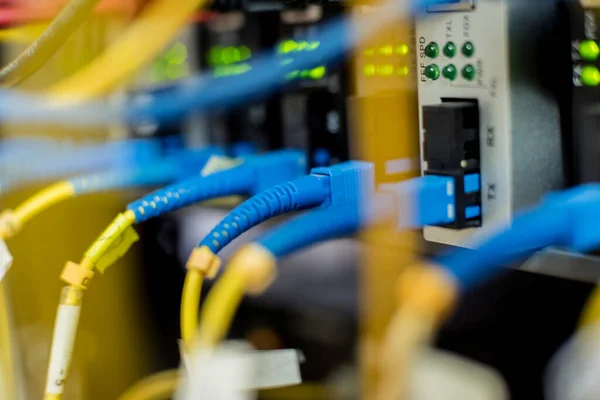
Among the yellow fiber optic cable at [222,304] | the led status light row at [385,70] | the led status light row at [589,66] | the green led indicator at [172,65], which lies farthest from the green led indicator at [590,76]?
the green led indicator at [172,65]

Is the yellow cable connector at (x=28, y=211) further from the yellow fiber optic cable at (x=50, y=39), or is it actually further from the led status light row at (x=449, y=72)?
the led status light row at (x=449, y=72)

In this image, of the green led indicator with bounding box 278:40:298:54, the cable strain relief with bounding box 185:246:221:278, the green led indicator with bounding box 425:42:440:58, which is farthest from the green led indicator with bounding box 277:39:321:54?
the cable strain relief with bounding box 185:246:221:278

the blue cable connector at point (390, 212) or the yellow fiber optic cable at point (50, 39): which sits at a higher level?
the yellow fiber optic cable at point (50, 39)

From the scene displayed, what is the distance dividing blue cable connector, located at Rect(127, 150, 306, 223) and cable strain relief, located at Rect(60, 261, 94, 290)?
5cm

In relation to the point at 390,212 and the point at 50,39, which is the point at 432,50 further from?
the point at 50,39

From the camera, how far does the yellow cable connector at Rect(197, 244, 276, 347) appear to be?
0.37 metres

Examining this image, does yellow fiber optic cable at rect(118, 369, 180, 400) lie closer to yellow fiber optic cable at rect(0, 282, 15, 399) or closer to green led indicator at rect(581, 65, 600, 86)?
yellow fiber optic cable at rect(0, 282, 15, 399)

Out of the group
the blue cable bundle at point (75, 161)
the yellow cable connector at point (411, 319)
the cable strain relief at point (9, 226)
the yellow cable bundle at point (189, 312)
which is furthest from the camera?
the blue cable bundle at point (75, 161)

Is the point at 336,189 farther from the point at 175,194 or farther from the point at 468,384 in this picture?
the point at 468,384

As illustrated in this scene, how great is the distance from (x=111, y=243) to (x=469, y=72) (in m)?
0.24

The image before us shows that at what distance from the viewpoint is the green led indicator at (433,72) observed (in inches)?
19.3

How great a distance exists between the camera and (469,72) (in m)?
0.47

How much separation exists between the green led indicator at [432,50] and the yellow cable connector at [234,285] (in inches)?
7.3

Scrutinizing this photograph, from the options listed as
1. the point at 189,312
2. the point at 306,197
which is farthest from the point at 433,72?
the point at 189,312
